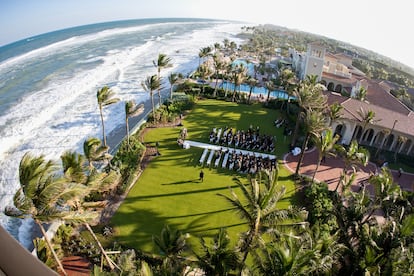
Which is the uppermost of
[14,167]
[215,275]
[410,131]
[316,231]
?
[316,231]

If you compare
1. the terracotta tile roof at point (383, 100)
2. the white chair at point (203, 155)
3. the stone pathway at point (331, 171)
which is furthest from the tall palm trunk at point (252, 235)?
the terracotta tile roof at point (383, 100)

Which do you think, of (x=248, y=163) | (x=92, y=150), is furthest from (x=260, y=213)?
(x=248, y=163)

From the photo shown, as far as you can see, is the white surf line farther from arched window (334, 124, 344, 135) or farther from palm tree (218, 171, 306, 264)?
palm tree (218, 171, 306, 264)

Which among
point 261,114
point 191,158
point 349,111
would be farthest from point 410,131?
point 191,158

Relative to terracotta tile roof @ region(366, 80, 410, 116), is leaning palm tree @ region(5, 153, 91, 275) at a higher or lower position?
higher

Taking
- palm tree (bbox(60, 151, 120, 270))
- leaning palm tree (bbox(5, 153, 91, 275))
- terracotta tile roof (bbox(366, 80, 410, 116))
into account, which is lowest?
terracotta tile roof (bbox(366, 80, 410, 116))

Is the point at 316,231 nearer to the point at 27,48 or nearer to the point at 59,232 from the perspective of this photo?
the point at 59,232

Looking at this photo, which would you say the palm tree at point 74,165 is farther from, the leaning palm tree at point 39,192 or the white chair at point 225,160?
the white chair at point 225,160

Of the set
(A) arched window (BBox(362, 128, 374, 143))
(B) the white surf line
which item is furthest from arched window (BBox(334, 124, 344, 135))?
(B) the white surf line
